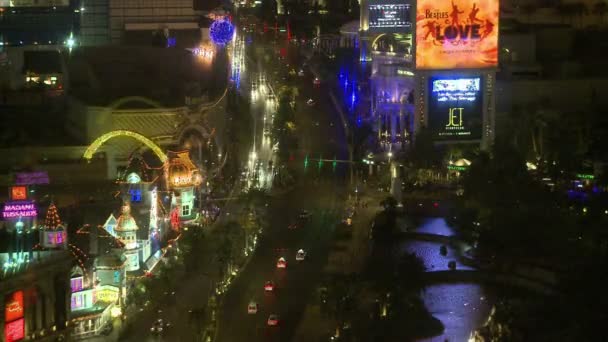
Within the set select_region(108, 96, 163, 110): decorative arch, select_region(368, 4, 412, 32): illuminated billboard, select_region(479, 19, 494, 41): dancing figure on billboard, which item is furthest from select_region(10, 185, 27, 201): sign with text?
select_region(368, 4, 412, 32): illuminated billboard

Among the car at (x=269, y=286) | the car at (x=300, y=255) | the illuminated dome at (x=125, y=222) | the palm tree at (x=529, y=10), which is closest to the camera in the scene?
the car at (x=269, y=286)

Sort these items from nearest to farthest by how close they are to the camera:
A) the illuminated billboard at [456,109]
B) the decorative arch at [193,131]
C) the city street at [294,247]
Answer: the city street at [294,247]
the decorative arch at [193,131]
the illuminated billboard at [456,109]

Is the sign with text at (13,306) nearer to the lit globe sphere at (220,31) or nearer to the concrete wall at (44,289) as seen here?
the concrete wall at (44,289)

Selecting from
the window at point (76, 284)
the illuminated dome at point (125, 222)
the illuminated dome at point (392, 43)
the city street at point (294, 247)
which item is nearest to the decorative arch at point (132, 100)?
the city street at point (294, 247)

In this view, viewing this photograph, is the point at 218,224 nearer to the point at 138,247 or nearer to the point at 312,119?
the point at 138,247

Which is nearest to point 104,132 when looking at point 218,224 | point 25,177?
point 218,224
